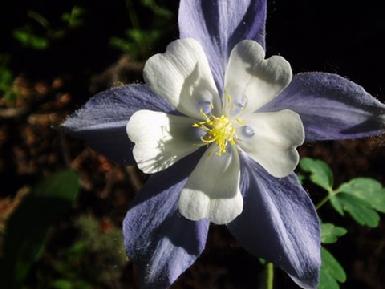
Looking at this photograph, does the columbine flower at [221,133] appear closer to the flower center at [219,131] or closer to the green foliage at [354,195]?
the flower center at [219,131]

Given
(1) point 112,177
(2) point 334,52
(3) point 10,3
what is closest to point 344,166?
(2) point 334,52

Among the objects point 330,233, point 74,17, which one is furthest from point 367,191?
point 74,17

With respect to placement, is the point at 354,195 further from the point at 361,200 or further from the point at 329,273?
the point at 329,273

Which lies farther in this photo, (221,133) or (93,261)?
(93,261)

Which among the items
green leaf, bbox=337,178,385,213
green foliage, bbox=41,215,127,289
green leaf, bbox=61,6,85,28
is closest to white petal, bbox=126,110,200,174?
green leaf, bbox=337,178,385,213

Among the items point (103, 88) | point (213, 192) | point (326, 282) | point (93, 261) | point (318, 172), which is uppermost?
point (213, 192)

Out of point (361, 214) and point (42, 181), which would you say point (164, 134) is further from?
point (361, 214)
